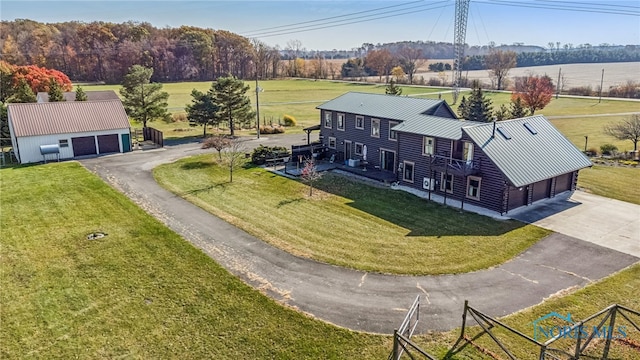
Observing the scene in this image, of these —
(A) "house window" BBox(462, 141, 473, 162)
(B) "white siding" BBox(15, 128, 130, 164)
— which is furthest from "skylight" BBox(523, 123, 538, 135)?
(B) "white siding" BBox(15, 128, 130, 164)

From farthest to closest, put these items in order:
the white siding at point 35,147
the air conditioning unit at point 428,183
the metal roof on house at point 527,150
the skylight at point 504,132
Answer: the white siding at point 35,147 < the air conditioning unit at point 428,183 < the skylight at point 504,132 < the metal roof on house at point 527,150

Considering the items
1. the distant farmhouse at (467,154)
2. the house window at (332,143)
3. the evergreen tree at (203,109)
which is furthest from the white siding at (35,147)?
the distant farmhouse at (467,154)

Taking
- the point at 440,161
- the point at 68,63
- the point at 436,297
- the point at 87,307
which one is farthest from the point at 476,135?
the point at 68,63

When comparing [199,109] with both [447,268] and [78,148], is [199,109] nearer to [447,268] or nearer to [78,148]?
[78,148]

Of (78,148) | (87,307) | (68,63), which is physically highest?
(68,63)

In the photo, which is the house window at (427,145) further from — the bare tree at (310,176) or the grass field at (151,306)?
the grass field at (151,306)
